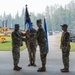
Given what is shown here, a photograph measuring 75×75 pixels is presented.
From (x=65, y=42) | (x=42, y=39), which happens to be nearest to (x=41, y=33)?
(x=42, y=39)

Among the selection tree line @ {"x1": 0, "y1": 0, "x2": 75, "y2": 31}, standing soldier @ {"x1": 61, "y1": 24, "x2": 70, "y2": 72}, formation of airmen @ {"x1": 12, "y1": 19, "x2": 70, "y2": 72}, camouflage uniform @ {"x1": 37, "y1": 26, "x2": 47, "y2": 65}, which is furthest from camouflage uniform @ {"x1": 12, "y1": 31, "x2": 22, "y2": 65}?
tree line @ {"x1": 0, "y1": 0, "x2": 75, "y2": 31}

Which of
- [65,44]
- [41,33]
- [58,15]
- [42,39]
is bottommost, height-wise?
[65,44]

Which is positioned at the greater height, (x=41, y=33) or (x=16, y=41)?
(x=41, y=33)

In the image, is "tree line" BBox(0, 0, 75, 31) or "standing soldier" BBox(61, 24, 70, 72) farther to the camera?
"tree line" BBox(0, 0, 75, 31)

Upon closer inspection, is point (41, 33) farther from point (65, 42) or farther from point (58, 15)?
point (58, 15)

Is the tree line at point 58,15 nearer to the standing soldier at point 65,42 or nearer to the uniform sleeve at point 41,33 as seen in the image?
the uniform sleeve at point 41,33

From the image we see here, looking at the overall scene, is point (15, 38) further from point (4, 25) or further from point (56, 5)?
point (4, 25)

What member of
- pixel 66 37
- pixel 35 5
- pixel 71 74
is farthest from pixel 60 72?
pixel 35 5

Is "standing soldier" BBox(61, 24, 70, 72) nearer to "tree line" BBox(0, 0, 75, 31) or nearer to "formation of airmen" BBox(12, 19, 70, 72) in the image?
"formation of airmen" BBox(12, 19, 70, 72)

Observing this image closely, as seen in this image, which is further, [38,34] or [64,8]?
[64,8]

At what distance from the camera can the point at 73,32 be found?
1786cm

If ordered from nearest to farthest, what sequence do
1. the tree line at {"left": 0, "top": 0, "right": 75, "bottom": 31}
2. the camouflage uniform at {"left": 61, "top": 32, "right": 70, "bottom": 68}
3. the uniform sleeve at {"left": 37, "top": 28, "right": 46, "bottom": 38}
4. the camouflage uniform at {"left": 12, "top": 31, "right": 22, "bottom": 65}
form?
the camouflage uniform at {"left": 61, "top": 32, "right": 70, "bottom": 68} < the uniform sleeve at {"left": 37, "top": 28, "right": 46, "bottom": 38} < the camouflage uniform at {"left": 12, "top": 31, "right": 22, "bottom": 65} < the tree line at {"left": 0, "top": 0, "right": 75, "bottom": 31}

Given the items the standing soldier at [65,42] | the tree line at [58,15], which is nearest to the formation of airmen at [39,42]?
the standing soldier at [65,42]

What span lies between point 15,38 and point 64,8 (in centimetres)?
932
